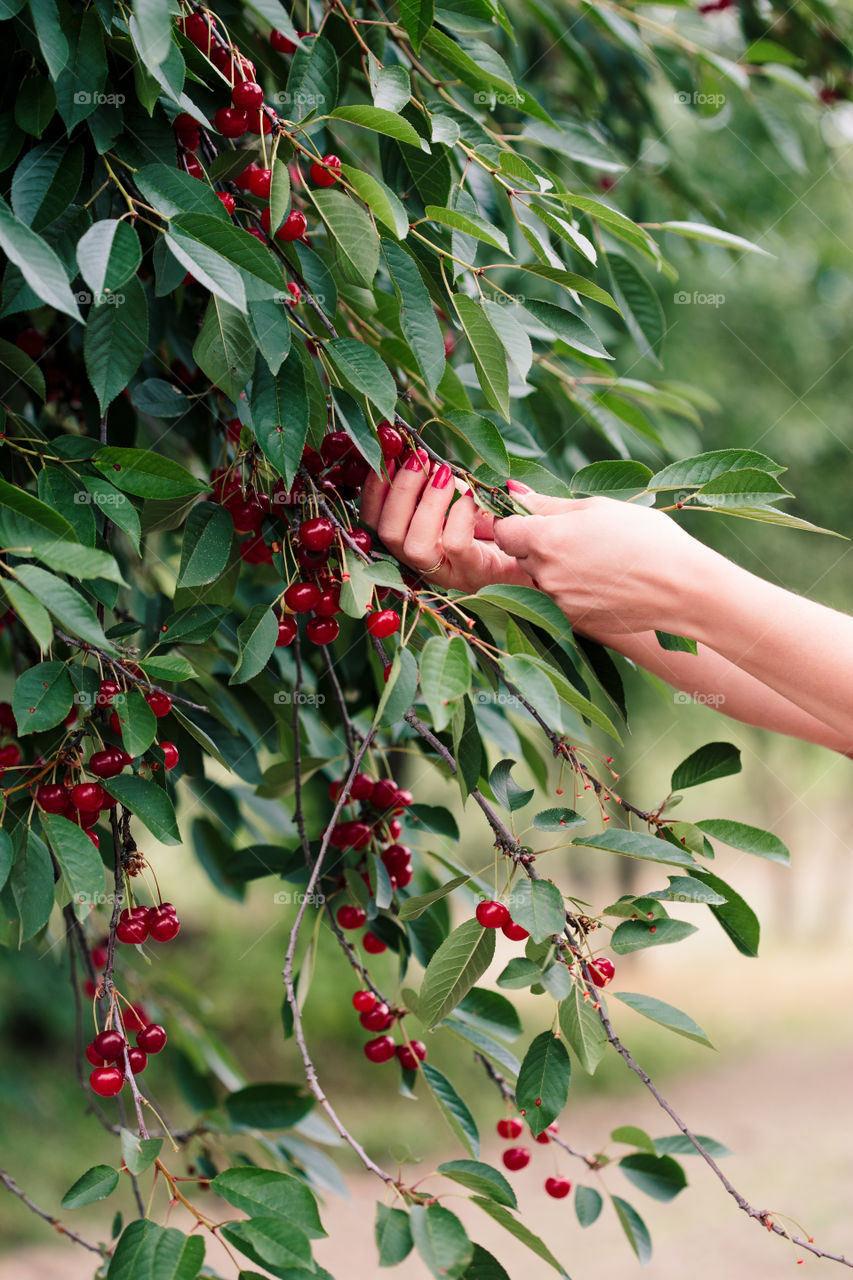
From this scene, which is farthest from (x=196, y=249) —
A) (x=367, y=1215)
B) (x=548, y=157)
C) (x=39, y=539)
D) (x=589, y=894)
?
(x=589, y=894)

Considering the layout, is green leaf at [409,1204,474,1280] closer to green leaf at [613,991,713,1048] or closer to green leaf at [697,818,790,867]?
green leaf at [613,991,713,1048]

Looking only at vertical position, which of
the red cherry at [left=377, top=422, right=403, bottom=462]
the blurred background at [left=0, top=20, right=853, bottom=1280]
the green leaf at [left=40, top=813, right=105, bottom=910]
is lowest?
the blurred background at [left=0, top=20, right=853, bottom=1280]

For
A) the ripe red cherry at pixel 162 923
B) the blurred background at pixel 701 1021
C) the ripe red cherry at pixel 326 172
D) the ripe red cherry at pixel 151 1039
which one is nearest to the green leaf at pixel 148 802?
the ripe red cherry at pixel 162 923

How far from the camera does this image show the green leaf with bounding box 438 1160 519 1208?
816 millimetres

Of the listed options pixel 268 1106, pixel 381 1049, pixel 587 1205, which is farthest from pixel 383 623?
pixel 268 1106

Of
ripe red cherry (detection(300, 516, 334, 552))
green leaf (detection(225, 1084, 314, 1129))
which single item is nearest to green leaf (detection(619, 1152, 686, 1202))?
green leaf (detection(225, 1084, 314, 1129))

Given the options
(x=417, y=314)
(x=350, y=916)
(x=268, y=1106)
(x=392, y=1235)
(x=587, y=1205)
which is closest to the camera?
(x=392, y=1235)

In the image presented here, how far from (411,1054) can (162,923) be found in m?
0.36

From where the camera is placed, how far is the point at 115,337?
2.77 ft

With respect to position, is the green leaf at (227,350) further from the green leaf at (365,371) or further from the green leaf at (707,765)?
the green leaf at (707,765)

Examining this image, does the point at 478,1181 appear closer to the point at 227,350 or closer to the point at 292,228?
the point at 227,350

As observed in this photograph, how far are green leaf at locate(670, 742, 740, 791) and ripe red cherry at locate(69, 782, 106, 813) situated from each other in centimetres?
55

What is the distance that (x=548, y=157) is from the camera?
2.07m

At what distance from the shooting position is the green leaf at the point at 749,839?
944 millimetres
